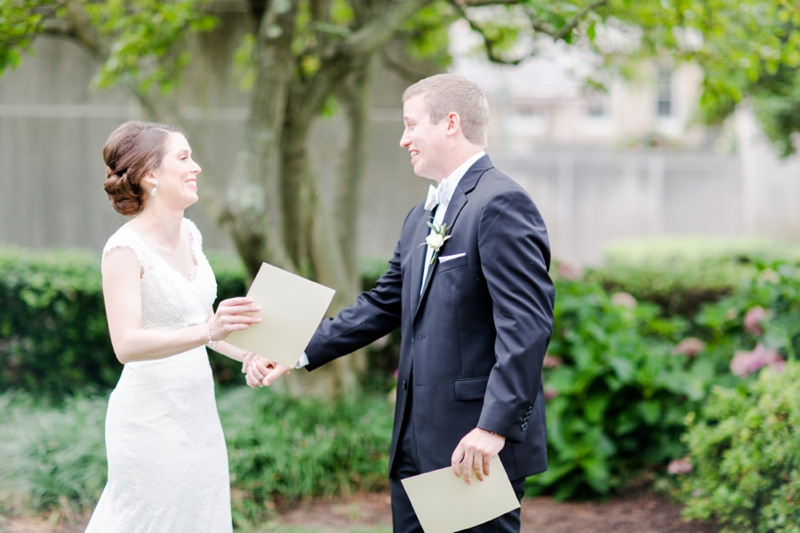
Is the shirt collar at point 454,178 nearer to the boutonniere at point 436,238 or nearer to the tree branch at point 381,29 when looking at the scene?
the boutonniere at point 436,238

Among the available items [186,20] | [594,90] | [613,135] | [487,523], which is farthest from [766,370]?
[613,135]

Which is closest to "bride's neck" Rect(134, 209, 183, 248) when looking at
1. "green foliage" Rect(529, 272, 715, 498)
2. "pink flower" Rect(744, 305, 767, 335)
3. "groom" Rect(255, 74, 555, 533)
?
"groom" Rect(255, 74, 555, 533)

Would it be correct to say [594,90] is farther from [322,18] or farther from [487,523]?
[487,523]

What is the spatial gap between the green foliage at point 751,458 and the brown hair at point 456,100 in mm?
2398

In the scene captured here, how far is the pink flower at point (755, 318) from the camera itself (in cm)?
490

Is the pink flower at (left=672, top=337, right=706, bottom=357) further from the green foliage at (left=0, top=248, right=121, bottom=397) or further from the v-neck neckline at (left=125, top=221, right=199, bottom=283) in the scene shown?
the green foliage at (left=0, top=248, right=121, bottom=397)

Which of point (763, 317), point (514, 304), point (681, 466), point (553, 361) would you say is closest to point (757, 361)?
point (763, 317)

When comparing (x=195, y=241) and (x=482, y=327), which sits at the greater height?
(x=195, y=241)

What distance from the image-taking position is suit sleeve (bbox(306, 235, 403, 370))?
307cm

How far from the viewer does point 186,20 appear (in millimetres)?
5762

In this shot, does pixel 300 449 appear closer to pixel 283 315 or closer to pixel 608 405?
pixel 608 405

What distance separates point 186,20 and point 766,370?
479 centimetres

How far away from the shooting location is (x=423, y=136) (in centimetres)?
264

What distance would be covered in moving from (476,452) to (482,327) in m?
0.43
